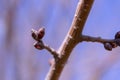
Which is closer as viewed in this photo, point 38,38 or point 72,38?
point 72,38

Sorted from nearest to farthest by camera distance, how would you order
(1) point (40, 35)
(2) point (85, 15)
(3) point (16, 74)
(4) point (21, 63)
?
(2) point (85, 15), (1) point (40, 35), (3) point (16, 74), (4) point (21, 63)

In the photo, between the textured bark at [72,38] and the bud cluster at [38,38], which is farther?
the bud cluster at [38,38]

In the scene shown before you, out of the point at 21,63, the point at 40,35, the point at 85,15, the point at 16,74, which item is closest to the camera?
the point at 85,15

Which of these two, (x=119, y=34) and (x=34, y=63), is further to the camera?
(x=34, y=63)

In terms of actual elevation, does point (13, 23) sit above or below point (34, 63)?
above

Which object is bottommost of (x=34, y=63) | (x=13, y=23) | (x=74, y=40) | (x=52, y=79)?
(x=34, y=63)

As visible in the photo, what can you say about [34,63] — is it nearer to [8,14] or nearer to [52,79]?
[8,14]

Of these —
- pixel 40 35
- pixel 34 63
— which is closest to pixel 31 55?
pixel 34 63

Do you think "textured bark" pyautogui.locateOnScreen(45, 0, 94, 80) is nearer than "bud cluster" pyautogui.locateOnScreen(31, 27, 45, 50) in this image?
Yes
